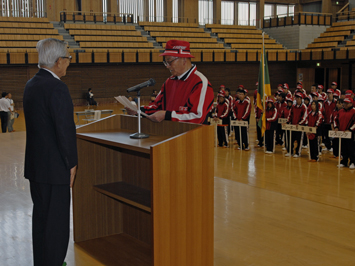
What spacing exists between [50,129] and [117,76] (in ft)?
70.9

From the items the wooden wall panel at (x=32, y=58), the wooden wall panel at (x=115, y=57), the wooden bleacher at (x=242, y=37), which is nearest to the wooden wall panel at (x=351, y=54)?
the wooden bleacher at (x=242, y=37)

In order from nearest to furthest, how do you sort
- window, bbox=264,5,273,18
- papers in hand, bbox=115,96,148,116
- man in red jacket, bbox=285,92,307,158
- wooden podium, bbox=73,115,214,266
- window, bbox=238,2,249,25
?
wooden podium, bbox=73,115,214,266
papers in hand, bbox=115,96,148,116
man in red jacket, bbox=285,92,307,158
window, bbox=238,2,249,25
window, bbox=264,5,273,18

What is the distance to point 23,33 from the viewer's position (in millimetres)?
22031

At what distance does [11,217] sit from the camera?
5.15m

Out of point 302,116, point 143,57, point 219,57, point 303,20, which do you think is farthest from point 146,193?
point 303,20

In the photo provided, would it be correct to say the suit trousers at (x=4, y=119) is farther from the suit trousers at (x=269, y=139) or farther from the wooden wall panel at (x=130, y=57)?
the wooden wall panel at (x=130, y=57)

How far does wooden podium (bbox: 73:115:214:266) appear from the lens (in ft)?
9.71

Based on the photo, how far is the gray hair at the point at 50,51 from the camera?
3.06 meters

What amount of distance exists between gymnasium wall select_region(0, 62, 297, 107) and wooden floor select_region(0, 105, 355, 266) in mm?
13077

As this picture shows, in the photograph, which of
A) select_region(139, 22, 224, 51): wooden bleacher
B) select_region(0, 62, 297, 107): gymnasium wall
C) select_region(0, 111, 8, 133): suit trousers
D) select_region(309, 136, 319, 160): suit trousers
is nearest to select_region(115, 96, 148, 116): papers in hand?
select_region(309, 136, 319, 160): suit trousers

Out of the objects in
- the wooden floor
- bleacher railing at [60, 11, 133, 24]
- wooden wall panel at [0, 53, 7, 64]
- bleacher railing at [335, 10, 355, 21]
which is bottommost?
the wooden floor

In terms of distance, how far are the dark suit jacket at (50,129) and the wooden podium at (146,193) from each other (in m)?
0.42

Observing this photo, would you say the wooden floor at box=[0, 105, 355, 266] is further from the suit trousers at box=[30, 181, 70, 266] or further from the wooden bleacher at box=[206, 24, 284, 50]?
the wooden bleacher at box=[206, 24, 284, 50]

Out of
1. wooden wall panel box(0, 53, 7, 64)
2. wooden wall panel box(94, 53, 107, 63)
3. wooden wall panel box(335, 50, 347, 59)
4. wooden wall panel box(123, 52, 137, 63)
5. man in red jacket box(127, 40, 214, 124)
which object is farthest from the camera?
wooden wall panel box(335, 50, 347, 59)
